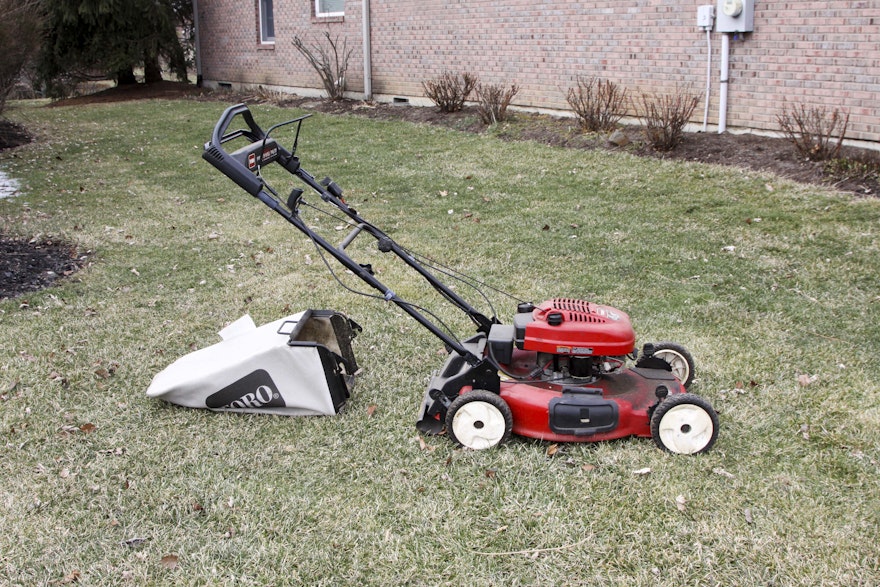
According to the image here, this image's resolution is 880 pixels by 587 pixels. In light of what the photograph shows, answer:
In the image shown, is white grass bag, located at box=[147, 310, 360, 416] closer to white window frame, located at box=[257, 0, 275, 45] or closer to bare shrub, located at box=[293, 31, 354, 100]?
bare shrub, located at box=[293, 31, 354, 100]

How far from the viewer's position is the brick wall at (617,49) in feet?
27.0

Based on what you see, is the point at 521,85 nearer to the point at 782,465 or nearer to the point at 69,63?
the point at 782,465

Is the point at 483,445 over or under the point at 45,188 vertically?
under

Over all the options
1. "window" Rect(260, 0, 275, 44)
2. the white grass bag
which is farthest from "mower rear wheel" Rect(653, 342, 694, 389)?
"window" Rect(260, 0, 275, 44)

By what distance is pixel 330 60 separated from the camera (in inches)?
652

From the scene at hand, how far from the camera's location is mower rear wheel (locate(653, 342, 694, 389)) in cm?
405

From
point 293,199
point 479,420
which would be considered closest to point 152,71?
point 293,199

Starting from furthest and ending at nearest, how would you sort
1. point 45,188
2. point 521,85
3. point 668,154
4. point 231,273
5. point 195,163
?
point 521,85, point 195,163, point 45,188, point 668,154, point 231,273

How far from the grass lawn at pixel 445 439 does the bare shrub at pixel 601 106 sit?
2063 mm

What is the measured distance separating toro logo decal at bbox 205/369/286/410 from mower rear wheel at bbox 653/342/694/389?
6.35ft

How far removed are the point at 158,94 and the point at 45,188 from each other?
37.6 feet

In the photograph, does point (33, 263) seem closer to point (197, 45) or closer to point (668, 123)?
point (668, 123)

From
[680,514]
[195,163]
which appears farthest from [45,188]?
[680,514]

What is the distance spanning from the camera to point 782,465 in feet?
11.3
